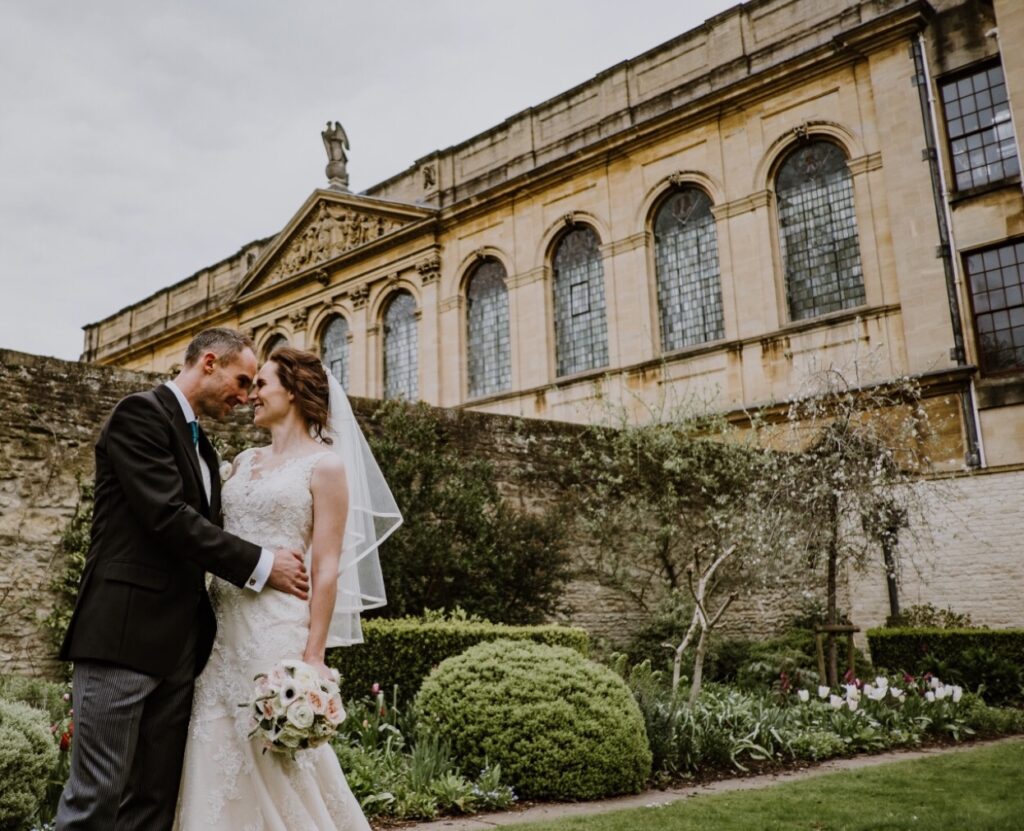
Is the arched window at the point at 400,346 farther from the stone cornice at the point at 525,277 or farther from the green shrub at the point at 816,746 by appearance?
the green shrub at the point at 816,746

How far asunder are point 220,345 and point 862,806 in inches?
207

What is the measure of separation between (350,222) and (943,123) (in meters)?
19.0

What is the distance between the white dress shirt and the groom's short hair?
0.16 m

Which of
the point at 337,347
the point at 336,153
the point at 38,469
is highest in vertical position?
the point at 336,153

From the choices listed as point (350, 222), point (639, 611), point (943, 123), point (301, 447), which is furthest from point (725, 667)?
point (350, 222)

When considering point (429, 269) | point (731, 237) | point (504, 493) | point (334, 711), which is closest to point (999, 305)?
point (731, 237)

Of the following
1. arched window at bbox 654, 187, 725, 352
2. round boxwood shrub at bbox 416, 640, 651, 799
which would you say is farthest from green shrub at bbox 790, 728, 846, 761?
arched window at bbox 654, 187, 725, 352

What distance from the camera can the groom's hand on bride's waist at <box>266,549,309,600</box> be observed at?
3297mm

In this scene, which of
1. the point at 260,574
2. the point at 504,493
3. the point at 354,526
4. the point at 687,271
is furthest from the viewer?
the point at 687,271

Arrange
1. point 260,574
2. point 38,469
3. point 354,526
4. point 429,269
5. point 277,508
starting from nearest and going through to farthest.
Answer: point 260,574 < point 277,508 < point 354,526 < point 38,469 < point 429,269

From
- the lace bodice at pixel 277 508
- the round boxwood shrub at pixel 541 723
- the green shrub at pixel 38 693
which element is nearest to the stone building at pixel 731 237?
the round boxwood shrub at pixel 541 723

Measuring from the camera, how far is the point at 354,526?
3.96m

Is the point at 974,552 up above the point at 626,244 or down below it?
below

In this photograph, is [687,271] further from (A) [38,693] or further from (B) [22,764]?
(B) [22,764]
